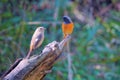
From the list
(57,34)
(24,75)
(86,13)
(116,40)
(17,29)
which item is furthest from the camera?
(86,13)

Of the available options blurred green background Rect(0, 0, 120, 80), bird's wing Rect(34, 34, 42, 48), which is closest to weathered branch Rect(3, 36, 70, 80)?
bird's wing Rect(34, 34, 42, 48)

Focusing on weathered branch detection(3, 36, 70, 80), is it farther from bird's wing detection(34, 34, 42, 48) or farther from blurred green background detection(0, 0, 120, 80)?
blurred green background detection(0, 0, 120, 80)

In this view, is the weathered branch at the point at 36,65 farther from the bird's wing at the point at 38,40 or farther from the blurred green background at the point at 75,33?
the blurred green background at the point at 75,33

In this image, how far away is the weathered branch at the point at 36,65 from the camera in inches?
75.4

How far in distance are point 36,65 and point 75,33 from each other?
9.88ft

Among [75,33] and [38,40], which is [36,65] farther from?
[75,33]

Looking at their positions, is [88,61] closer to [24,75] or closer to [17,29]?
[17,29]

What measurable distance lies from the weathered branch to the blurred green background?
1.49 m

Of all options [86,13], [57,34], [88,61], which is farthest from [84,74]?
[86,13]

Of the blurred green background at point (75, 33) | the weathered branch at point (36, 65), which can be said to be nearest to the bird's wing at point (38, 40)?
the weathered branch at point (36, 65)

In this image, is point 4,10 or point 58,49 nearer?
point 58,49

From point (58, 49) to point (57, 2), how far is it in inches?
89.7

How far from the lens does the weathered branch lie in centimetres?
191

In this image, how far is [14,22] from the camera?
4.25 m
